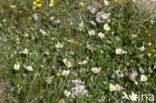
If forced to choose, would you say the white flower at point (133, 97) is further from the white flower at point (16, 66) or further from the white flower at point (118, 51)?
the white flower at point (16, 66)

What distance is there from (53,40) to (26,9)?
722mm

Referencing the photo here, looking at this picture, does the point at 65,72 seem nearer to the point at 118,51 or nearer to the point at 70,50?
the point at 70,50

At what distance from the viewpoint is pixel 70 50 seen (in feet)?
10.8

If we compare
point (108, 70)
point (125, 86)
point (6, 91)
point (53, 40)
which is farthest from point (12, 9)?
point (125, 86)

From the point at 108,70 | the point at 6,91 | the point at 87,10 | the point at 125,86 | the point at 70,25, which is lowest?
the point at 6,91

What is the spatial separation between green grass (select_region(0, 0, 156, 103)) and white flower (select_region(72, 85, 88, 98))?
0.15 ft

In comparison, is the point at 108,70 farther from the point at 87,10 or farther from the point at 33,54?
the point at 87,10

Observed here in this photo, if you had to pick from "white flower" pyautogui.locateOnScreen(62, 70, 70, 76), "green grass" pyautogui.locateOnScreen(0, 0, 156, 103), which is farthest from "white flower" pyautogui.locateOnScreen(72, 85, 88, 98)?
"white flower" pyautogui.locateOnScreen(62, 70, 70, 76)

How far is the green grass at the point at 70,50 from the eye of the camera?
2.76 metres

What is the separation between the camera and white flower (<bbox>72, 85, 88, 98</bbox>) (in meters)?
2.70

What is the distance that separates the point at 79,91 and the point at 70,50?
2.37ft

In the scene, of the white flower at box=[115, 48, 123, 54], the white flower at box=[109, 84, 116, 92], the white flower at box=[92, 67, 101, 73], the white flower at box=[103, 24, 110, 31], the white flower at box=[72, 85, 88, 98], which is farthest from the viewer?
the white flower at box=[103, 24, 110, 31]

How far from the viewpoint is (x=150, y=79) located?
9.84 feet

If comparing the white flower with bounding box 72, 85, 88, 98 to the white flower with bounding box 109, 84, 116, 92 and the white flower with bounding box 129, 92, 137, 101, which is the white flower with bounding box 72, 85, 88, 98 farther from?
the white flower with bounding box 129, 92, 137, 101
